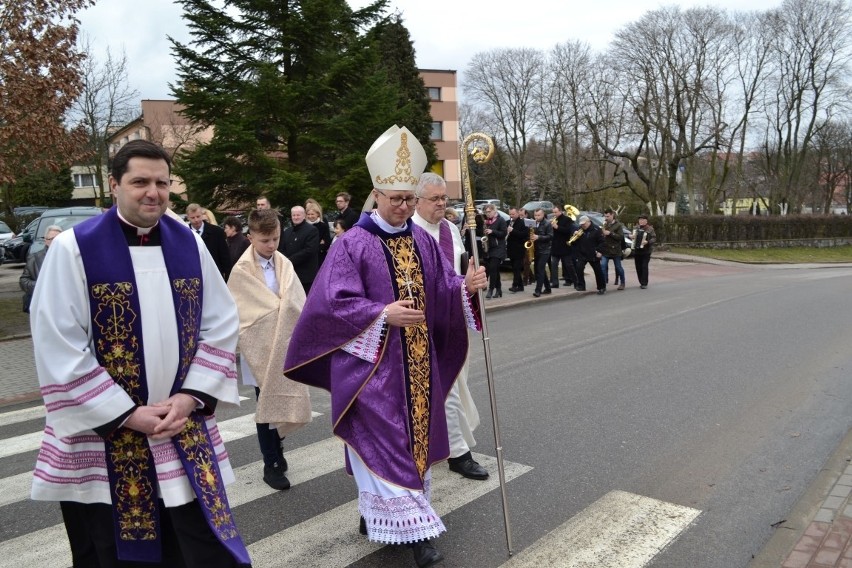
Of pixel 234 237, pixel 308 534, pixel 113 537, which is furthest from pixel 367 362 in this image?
pixel 234 237

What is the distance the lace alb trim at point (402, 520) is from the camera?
355cm

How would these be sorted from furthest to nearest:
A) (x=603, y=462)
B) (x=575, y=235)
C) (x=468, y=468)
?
(x=575, y=235) → (x=603, y=462) → (x=468, y=468)

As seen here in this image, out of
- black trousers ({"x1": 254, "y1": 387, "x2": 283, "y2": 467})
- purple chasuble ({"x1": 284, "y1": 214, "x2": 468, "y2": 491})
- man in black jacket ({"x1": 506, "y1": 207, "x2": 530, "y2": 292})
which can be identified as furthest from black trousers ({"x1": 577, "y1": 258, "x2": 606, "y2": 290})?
purple chasuble ({"x1": 284, "y1": 214, "x2": 468, "y2": 491})

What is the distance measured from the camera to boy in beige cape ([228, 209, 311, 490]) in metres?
4.76

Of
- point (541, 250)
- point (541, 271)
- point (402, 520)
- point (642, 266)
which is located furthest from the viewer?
point (642, 266)

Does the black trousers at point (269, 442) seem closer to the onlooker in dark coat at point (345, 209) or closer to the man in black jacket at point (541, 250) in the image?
the onlooker in dark coat at point (345, 209)

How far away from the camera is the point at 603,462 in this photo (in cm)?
526

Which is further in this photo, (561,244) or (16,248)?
(16,248)

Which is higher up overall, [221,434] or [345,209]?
[345,209]

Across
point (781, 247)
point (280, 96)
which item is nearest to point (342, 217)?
point (280, 96)

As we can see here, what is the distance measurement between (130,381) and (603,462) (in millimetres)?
3684

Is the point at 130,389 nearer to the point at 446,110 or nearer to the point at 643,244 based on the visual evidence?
the point at 643,244

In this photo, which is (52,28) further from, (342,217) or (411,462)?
(411,462)

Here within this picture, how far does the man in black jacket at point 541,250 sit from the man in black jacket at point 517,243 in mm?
293
